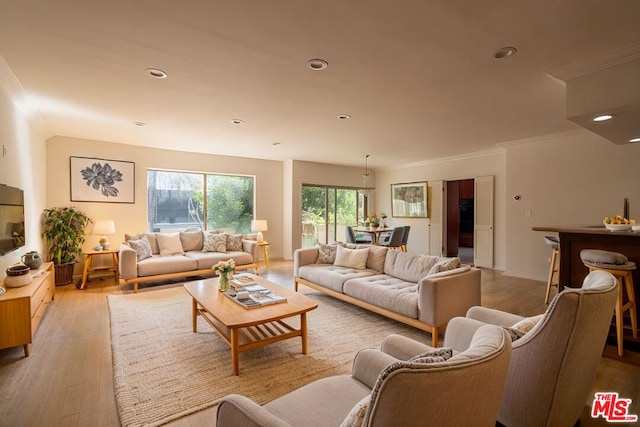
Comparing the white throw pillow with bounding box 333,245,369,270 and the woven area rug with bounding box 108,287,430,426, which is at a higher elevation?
the white throw pillow with bounding box 333,245,369,270

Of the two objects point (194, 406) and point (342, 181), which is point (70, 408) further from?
point (342, 181)

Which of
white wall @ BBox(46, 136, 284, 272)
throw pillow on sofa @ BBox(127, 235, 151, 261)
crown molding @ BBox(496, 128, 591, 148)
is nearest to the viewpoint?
crown molding @ BBox(496, 128, 591, 148)

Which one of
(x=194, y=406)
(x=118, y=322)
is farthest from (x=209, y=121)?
(x=194, y=406)

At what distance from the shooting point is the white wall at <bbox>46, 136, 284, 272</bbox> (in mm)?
5289

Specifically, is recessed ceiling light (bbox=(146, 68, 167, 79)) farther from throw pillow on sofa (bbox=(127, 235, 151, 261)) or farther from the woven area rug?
throw pillow on sofa (bbox=(127, 235, 151, 261))

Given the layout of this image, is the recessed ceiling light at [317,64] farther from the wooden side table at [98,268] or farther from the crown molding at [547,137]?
the wooden side table at [98,268]

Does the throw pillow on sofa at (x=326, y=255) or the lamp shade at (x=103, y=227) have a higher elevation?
the lamp shade at (x=103, y=227)

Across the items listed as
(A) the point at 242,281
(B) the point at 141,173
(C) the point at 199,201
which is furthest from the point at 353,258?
(B) the point at 141,173

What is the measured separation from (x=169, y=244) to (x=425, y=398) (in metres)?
5.73

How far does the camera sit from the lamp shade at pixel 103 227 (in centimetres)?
514

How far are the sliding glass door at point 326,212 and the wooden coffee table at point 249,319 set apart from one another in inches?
193

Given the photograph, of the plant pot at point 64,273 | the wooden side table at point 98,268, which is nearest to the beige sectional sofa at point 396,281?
the wooden side table at point 98,268

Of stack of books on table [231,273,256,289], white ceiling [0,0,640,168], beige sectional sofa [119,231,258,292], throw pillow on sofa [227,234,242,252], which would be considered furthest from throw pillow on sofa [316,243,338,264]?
throw pillow on sofa [227,234,242,252]

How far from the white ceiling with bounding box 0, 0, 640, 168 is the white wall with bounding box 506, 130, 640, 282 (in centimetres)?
62
